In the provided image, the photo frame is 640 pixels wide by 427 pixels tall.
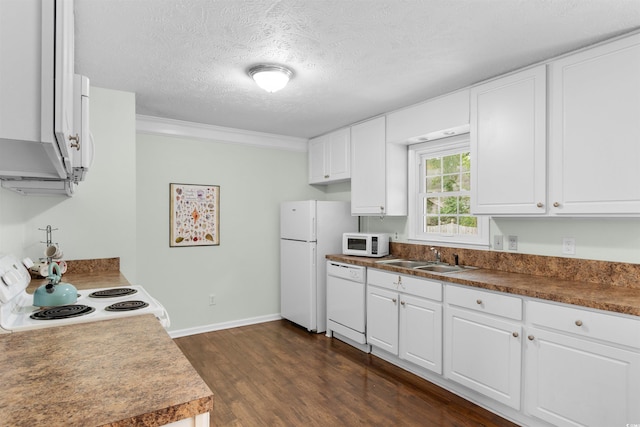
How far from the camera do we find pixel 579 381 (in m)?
1.96

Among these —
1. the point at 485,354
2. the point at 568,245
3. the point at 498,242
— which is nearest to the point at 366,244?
the point at 498,242

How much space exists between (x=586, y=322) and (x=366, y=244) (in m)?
2.12

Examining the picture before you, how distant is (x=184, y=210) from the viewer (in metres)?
4.00

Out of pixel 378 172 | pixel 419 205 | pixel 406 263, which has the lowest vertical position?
pixel 406 263

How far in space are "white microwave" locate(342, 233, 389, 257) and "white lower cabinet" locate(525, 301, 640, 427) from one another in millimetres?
1722

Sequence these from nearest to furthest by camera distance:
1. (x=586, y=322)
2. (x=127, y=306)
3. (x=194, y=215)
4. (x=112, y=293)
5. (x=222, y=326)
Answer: (x=127, y=306), (x=586, y=322), (x=112, y=293), (x=194, y=215), (x=222, y=326)

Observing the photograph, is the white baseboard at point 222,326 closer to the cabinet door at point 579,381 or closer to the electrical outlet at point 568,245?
the cabinet door at point 579,381

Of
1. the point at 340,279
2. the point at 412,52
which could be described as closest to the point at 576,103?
the point at 412,52

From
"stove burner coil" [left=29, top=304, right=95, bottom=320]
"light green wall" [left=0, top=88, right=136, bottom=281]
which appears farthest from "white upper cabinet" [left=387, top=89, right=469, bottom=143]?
"stove burner coil" [left=29, top=304, right=95, bottom=320]

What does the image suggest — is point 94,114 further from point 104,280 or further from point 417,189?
point 417,189

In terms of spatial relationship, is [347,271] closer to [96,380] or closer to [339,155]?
[339,155]

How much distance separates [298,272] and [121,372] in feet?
10.6

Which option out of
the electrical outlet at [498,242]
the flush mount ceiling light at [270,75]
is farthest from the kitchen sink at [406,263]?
the flush mount ceiling light at [270,75]

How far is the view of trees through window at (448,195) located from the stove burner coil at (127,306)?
270cm
